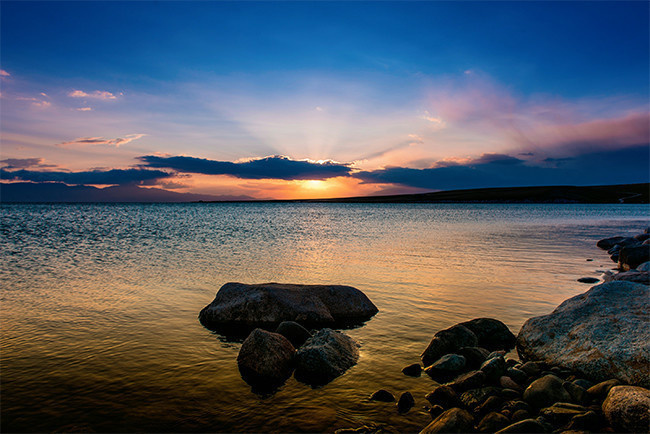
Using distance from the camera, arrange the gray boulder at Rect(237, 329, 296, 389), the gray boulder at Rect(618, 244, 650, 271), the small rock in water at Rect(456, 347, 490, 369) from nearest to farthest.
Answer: the gray boulder at Rect(237, 329, 296, 389) → the small rock in water at Rect(456, 347, 490, 369) → the gray boulder at Rect(618, 244, 650, 271)

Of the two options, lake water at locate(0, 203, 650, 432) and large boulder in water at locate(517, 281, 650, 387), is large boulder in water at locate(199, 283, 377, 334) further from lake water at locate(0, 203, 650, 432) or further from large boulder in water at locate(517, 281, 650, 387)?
large boulder in water at locate(517, 281, 650, 387)

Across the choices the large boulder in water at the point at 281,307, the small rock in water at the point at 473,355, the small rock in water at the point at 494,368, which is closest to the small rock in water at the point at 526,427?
the small rock in water at the point at 494,368

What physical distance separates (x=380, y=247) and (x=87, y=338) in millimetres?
19985

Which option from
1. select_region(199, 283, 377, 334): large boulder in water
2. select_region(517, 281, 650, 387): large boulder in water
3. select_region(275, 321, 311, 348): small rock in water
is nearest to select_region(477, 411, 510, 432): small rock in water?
select_region(517, 281, 650, 387): large boulder in water

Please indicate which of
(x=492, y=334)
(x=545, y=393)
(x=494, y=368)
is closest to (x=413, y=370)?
(x=494, y=368)

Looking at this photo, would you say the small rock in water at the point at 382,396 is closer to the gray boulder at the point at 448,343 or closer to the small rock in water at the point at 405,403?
the small rock in water at the point at 405,403

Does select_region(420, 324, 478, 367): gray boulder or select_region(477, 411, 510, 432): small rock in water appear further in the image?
select_region(420, 324, 478, 367): gray boulder

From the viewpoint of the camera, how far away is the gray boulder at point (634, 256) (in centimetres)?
1944

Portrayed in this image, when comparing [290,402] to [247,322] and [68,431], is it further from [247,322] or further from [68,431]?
[247,322]

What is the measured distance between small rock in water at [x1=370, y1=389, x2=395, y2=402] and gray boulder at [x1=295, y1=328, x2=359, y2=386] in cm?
107

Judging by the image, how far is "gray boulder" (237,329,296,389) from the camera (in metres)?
7.84

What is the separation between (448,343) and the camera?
29.7 ft

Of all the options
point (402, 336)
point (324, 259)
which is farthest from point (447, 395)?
point (324, 259)

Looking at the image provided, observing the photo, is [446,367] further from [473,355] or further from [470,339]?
[470,339]
